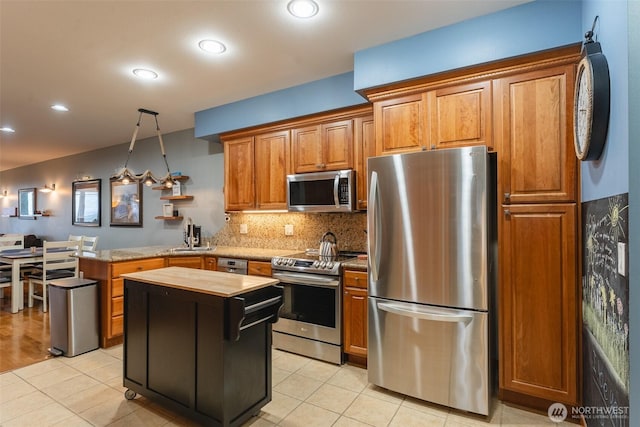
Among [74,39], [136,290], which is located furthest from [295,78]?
[136,290]

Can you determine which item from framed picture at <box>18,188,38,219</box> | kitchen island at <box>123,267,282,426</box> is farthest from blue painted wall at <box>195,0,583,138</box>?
framed picture at <box>18,188,38,219</box>

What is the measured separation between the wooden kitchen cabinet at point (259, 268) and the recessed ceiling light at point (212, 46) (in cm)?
198

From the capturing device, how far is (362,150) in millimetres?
3143

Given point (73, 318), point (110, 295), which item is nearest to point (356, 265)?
point (110, 295)

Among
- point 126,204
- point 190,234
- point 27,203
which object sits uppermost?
point 27,203

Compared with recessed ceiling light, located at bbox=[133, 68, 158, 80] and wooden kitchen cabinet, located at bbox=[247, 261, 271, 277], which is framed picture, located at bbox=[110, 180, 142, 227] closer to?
recessed ceiling light, located at bbox=[133, 68, 158, 80]

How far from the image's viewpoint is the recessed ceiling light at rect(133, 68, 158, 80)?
9.92ft

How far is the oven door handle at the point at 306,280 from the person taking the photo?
2.93 meters

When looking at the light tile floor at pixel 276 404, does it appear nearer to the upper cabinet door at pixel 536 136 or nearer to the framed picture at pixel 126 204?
the upper cabinet door at pixel 536 136

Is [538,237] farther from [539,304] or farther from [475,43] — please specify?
[475,43]

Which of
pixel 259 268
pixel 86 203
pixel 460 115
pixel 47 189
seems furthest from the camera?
pixel 47 189

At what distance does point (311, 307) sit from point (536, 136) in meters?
2.23

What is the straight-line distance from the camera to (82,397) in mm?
Result: 2410

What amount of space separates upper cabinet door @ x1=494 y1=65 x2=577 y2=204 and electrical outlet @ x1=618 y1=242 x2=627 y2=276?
84cm
